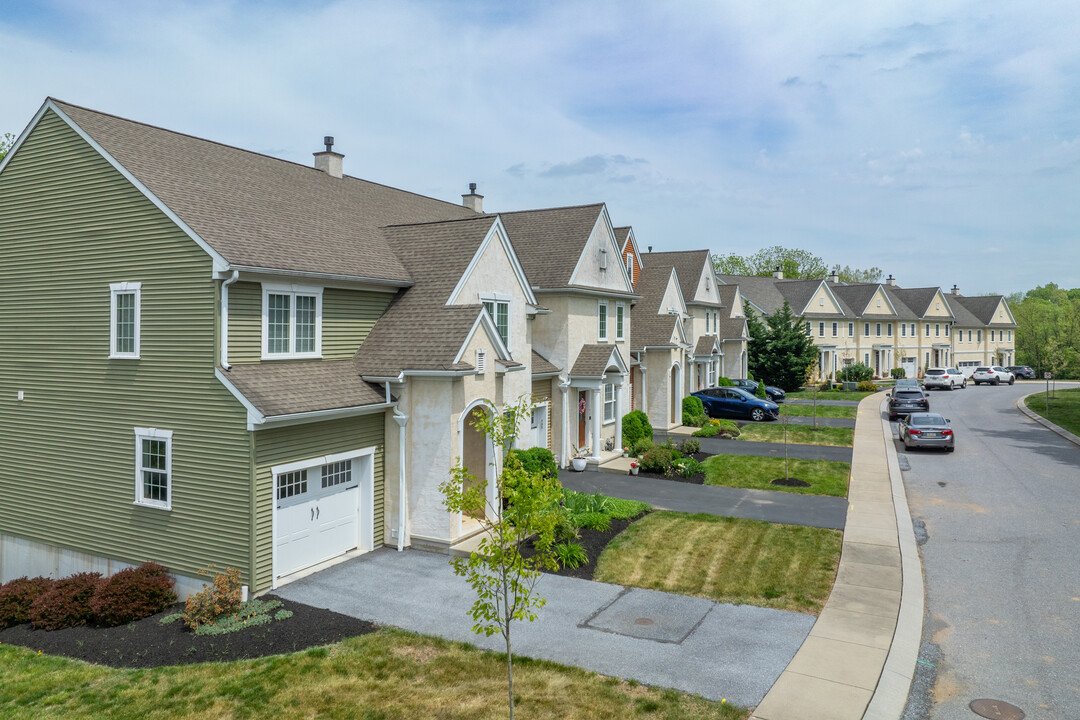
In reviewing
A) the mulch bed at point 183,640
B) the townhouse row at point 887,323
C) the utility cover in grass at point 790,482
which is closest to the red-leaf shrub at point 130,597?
the mulch bed at point 183,640

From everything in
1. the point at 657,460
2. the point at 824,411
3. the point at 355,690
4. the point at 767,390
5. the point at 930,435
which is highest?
the point at 767,390

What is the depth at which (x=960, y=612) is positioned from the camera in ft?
40.7

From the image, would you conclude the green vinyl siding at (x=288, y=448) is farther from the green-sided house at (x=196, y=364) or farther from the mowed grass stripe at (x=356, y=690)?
the mowed grass stripe at (x=356, y=690)

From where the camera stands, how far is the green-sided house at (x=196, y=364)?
45.4ft

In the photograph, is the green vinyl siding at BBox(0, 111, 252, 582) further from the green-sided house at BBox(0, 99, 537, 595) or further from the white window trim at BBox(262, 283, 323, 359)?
the white window trim at BBox(262, 283, 323, 359)

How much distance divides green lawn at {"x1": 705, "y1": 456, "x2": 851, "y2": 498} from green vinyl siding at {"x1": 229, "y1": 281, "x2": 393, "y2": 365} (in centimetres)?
1272

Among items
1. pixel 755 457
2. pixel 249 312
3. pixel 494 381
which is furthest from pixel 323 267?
pixel 755 457

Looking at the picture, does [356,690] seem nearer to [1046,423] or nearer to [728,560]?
[728,560]

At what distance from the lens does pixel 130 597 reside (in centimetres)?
1329

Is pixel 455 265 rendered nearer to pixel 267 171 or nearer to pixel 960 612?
pixel 267 171

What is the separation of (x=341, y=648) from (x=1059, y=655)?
11381 mm

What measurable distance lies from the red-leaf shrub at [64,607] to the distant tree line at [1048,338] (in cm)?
6183

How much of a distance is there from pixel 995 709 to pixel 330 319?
1451 cm

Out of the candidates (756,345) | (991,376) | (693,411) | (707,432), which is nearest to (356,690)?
(707,432)
